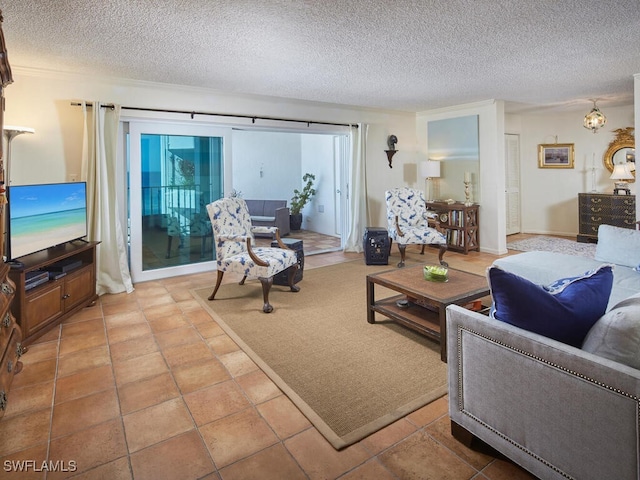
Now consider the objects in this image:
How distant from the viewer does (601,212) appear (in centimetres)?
638

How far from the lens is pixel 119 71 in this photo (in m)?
3.85

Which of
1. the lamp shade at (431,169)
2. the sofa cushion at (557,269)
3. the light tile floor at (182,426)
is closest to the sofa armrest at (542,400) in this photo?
the light tile floor at (182,426)

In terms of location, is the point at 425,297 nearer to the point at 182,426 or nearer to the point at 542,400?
the point at 542,400

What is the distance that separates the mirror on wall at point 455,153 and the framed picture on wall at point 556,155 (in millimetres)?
2392

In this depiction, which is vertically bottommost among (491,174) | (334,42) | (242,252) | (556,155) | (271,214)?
(242,252)

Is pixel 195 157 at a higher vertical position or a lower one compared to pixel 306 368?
higher

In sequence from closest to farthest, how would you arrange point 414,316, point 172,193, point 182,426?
point 182,426, point 414,316, point 172,193

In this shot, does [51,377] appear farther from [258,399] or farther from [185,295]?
[185,295]

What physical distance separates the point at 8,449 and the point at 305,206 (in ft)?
23.3

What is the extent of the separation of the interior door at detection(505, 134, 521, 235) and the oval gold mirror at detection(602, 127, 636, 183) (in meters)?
1.39

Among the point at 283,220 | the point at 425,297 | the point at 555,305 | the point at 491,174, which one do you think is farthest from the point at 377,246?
the point at 555,305

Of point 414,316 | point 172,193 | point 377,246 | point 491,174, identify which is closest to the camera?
point 414,316

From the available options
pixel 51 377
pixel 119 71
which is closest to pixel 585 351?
pixel 51 377

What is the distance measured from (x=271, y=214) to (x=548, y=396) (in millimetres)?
6913
